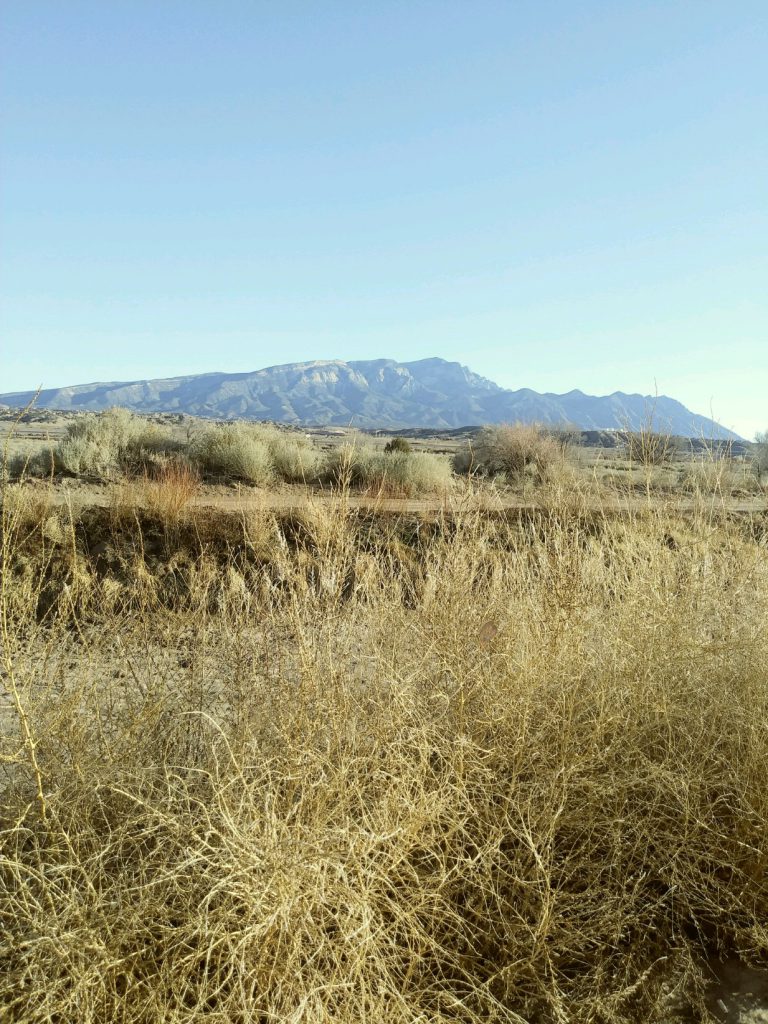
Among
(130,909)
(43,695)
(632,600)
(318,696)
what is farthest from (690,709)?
(43,695)

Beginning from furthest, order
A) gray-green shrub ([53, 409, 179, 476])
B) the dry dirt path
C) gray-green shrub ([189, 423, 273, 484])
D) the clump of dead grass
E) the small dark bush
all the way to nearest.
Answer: the small dark bush, gray-green shrub ([189, 423, 273, 484]), gray-green shrub ([53, 409, 179, 476]), the dry dirt path, the clump of dead grass

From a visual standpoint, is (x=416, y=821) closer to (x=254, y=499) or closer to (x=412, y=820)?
(x=412, y=820)

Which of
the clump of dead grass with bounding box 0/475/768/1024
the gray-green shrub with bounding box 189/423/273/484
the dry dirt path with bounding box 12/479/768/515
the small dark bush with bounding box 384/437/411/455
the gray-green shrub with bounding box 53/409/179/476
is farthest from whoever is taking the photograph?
the small dark bush with bounding box 384/437/411/455

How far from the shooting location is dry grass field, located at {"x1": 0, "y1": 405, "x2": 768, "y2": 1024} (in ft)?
6.71

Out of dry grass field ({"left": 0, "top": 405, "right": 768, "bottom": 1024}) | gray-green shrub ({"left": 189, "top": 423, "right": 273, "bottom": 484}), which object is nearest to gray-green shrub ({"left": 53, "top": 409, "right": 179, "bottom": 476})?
gray-green shrub ({"left": 189, "top": 423, "right": 273, "bottom": 484})

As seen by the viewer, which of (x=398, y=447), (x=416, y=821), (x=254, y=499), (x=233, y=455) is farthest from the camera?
(x=398, y=447)

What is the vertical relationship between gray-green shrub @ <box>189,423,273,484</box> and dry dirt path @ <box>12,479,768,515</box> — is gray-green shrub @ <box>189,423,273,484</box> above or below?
above

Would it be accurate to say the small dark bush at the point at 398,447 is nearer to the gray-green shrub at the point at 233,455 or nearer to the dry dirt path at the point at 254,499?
the gray-green shrub at the point at 233,455

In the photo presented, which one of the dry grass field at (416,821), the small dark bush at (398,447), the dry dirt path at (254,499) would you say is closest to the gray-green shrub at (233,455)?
the dry dirt path at (254,499)

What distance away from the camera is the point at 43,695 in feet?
11.6

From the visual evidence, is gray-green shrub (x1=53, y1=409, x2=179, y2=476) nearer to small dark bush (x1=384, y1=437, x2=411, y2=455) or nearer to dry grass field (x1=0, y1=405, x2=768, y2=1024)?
small dark bush (x1=384, y1=437, x2=411, y2=455)

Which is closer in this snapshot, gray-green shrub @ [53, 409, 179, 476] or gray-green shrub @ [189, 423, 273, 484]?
gray-green shrub @ [53, 409, 179, 476]

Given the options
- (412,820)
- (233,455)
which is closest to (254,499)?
(233,455)

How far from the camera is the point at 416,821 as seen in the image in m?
2.33
